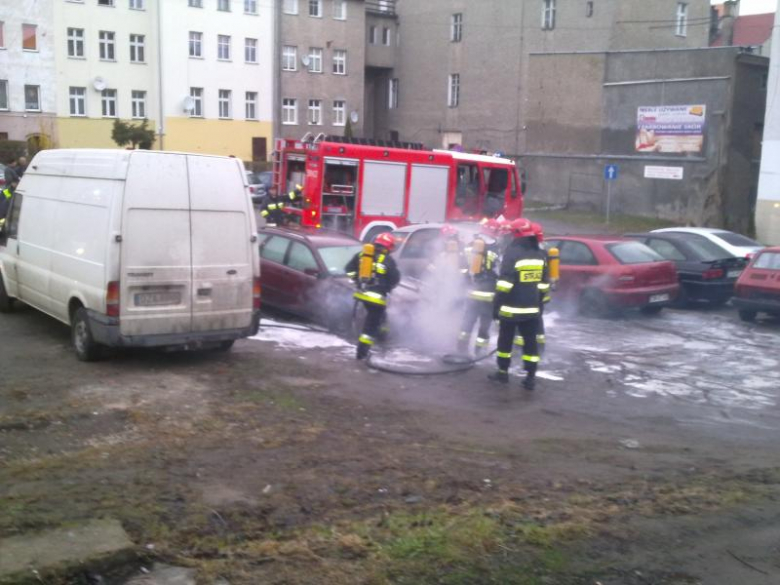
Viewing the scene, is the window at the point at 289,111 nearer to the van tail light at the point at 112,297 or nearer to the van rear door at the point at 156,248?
the van rear door at the point at 156,248

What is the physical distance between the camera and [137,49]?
153 feet

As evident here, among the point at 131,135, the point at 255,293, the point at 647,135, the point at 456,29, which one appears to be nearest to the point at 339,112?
the point at 456,29

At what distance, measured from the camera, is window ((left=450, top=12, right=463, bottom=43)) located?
46.2m

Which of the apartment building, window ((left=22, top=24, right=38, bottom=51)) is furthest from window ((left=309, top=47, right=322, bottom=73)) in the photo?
window ((left=22, top=24, right=38, bottom=51))

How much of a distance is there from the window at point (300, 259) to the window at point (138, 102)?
37.8 metres

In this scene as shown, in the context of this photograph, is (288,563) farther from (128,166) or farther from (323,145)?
(323,145)

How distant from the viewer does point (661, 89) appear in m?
31.7

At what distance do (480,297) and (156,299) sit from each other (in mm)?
4069

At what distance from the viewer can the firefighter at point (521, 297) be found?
372 inches

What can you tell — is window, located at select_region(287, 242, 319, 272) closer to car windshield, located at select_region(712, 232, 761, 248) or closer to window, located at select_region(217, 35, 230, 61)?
car windshield, located at select_region(712, 232, 761, 248)

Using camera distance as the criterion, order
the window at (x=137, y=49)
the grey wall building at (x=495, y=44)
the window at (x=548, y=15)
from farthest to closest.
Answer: the window at (x=137, y=49)
the window at (x=548, y=15)
the grey wall building at (x=495, y=44)

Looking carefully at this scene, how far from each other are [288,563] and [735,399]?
6316 millimetres

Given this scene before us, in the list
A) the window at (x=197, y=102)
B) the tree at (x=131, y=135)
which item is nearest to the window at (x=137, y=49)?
the window at (x=197, y=102)

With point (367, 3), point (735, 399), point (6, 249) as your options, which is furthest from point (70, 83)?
point (735, 399)
